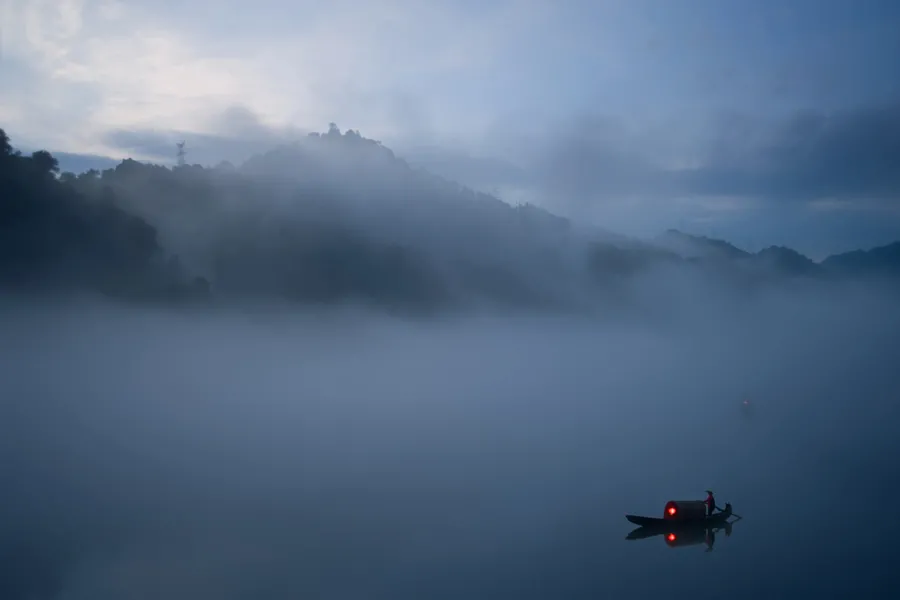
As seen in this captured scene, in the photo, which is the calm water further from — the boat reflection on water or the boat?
the boat

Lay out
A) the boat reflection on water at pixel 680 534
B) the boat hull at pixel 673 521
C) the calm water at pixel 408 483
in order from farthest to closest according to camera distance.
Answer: the boat reflection on water at pixel 680 534 → the boat hull at pixel 673 521 → the calm water at pixel 408 483

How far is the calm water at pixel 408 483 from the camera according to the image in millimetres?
16391

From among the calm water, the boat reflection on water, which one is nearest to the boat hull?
the boat reflection on water

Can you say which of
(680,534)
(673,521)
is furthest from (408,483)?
(680,534)

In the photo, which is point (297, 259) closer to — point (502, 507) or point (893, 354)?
point (502, 507)

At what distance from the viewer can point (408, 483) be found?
82.8ft

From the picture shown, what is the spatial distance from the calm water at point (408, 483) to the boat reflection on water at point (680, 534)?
29 cm

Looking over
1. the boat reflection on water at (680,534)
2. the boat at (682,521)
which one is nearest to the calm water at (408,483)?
the boat reflection on water at (680,534)

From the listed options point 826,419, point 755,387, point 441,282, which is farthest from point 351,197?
point 826,419

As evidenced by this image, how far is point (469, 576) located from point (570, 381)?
4951cm

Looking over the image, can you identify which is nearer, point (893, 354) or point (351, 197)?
point (893, 354)

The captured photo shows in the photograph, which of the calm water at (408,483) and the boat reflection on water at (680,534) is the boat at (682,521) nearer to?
the boat reflection on water at (680,534)

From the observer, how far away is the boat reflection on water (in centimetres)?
1906

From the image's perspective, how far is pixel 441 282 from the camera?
10675cm
